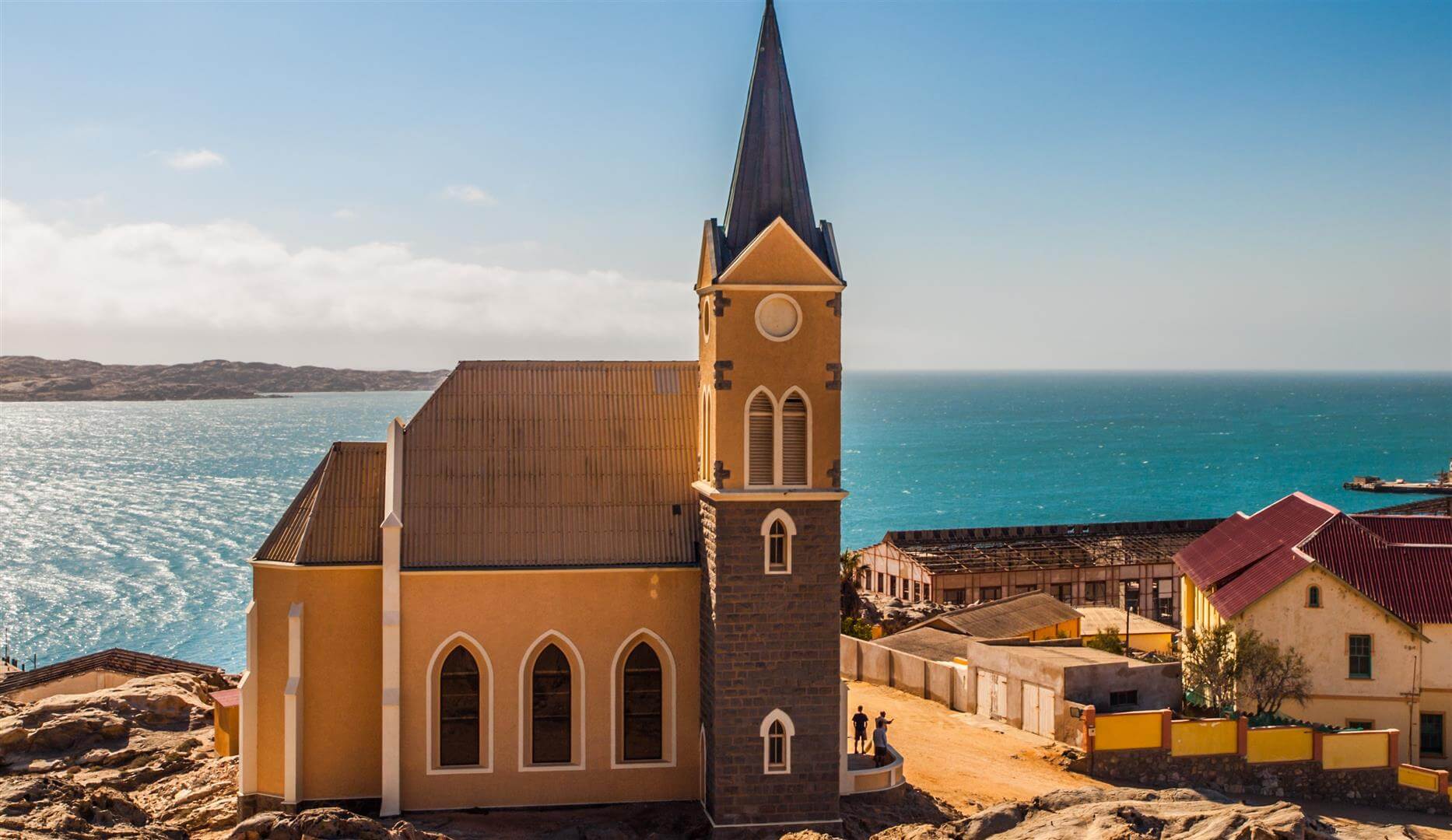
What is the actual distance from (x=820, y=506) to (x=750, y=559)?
191cm

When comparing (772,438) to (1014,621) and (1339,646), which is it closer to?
(1339,646)

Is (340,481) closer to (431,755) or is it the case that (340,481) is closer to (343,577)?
(343,577)

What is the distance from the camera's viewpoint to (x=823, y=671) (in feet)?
90.3

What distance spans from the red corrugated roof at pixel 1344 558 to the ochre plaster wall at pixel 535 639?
68.0ft

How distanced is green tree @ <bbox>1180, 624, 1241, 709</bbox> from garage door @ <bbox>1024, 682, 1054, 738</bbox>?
615cm

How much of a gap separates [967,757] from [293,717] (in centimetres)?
1752

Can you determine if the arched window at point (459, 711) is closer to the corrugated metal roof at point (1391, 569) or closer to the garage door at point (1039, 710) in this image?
the garage door at point (1039, 710)

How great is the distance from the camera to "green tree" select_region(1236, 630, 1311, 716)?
3962cm

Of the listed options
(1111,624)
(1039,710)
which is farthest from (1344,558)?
(1111,624)

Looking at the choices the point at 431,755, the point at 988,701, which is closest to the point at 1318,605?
the point at 988,701

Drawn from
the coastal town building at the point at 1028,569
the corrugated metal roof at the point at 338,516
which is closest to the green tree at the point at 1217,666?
the coastal town building at the point at 1028,569

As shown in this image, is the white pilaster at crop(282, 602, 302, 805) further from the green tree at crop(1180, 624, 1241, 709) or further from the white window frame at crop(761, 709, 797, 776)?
the green tree at crop(1180, 624, 1241, 709)

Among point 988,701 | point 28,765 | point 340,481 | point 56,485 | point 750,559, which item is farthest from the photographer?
point 56,485

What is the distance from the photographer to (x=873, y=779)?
28984 mm
